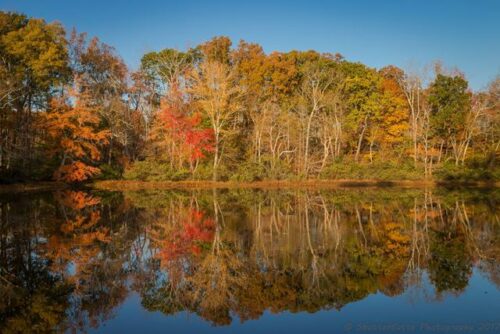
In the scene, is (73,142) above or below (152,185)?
above

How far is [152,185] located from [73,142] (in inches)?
262

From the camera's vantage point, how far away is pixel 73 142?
3119cm

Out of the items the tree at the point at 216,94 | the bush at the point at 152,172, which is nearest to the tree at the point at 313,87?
the tree at the point at 216,94

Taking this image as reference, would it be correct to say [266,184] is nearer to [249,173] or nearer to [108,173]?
[249,173]

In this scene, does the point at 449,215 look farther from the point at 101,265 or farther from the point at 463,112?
the point at 463,112

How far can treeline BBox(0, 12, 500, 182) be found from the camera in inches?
1221

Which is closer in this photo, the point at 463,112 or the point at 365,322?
the point at 365,322

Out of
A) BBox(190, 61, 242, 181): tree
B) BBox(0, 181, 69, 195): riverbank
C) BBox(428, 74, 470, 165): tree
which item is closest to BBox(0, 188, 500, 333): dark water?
BBox(0, 181, 69, 195): riverbank

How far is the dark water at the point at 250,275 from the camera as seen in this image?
6219mm

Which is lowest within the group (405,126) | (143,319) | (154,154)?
(143,319)

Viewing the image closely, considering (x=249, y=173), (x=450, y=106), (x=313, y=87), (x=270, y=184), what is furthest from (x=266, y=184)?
(x=450, y=106)

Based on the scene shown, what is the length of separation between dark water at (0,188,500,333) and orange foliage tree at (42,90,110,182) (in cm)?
1660

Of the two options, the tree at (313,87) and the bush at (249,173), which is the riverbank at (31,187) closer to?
the bush at (249,173)

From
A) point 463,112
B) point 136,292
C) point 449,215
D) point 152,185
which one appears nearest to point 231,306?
point 136,292
